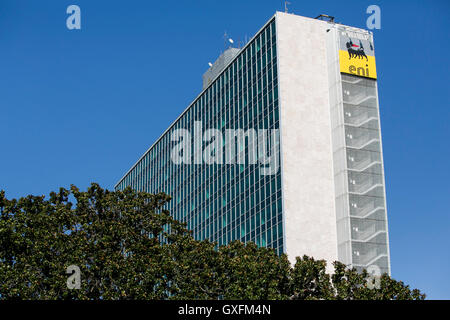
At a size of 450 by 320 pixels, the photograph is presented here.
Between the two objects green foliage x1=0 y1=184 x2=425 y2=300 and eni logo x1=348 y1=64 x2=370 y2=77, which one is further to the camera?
eni logo x1=348 y1=64 x2=370 y2=77

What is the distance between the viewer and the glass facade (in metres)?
89.6

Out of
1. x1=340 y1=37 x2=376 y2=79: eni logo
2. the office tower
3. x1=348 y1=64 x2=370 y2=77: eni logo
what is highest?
x1=340 y1=37 x2=376 y2=79: eni logo

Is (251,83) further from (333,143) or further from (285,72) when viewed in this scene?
(333,143)

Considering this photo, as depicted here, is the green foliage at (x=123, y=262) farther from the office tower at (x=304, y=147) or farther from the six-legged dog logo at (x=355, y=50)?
the six-legged dog logo at (x=355, y=50)

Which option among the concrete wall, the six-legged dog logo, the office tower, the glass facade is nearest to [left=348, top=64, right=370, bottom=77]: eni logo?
the office tower

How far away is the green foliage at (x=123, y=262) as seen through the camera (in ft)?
150

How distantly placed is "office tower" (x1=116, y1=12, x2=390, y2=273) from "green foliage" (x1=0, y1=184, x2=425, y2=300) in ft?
108

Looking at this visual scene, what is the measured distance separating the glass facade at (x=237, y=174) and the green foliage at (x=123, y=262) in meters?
33.6

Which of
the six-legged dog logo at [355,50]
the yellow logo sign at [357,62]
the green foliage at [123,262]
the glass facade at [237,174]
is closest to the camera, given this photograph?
the green foliage at [123,262]

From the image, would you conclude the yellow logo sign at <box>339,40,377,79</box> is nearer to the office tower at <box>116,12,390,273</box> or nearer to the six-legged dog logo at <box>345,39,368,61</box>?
the six-legged dog logo at <box>345,39,368,61</box>

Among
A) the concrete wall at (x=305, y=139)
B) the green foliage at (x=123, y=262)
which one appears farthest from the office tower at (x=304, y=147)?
the green foliage at (x=123, y=262)
